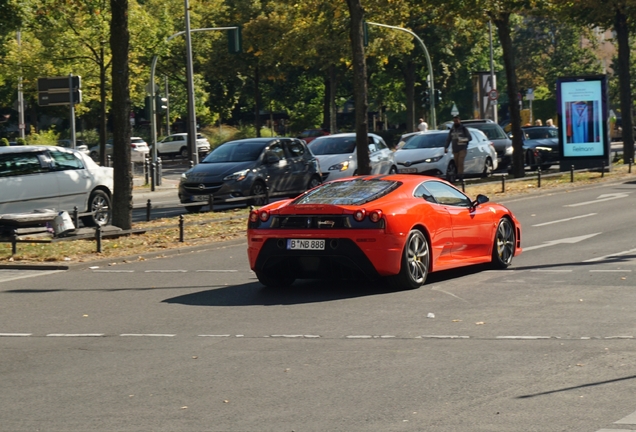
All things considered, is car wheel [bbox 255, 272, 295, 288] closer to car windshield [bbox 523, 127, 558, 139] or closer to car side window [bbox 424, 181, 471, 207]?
car side window [bbox 424, 181, 471, 207]

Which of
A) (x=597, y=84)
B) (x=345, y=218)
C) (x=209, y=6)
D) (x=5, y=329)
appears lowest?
(x=5, y=329)

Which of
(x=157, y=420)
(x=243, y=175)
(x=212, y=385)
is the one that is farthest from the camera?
(x=243, y=175)

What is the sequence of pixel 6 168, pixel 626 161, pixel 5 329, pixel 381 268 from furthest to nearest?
pixel 626 161 → pixel 6 168 → pixel 381 268 → pixel 5 329

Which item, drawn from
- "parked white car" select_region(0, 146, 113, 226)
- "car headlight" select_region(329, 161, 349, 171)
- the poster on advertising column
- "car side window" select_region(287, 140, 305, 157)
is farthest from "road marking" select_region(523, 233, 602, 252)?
the poster on advertising column

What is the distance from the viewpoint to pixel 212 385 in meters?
7.77

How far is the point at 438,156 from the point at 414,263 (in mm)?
20152

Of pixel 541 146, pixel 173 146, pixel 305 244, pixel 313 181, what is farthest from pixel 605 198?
pixel 173 146

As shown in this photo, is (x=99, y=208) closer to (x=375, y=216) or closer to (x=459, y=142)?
(x=375, y=216)

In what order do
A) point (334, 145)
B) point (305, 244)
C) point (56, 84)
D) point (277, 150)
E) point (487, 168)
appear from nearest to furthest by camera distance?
point (305, 244), point (56, 84), point (277, 150), point (334, 145), point (487, 168)

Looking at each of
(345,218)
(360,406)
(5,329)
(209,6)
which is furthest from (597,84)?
(209,6)

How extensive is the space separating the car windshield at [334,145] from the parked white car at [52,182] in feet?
30.3

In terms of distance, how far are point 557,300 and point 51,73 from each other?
138ft

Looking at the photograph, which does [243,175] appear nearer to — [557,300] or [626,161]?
[557,300]

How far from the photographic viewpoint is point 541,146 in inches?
1590
